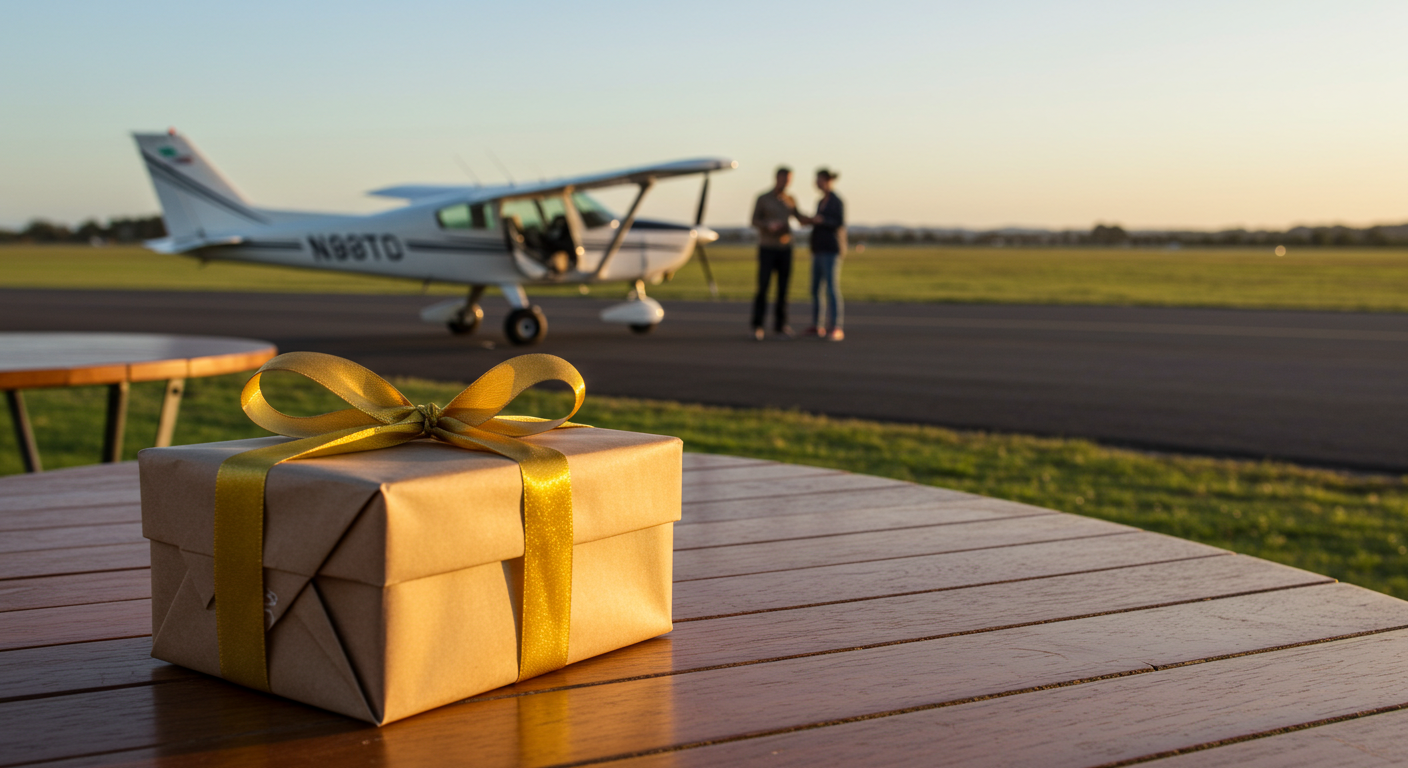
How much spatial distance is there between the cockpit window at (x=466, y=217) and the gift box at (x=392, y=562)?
48.7 ft

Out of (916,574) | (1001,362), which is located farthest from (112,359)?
(1001,362)

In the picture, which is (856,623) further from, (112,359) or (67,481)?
(112,359)

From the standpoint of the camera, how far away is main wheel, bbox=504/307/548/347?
15.0 m

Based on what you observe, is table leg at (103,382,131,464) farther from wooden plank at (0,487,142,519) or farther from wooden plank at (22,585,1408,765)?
wooden plank at (22,585,1408,765)

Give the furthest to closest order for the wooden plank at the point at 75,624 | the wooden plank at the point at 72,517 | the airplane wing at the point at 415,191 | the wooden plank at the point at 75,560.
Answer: the airplane wing at the point at 415,191 → the wooden plank at the point at 72,517 → the wooden plank at the point at 75,560 → the wooden plank at the point at 75,624

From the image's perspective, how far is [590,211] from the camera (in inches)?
642

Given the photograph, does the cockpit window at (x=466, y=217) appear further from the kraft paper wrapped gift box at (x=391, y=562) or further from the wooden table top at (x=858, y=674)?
the kraft paper wrapped gift box at (x=391, y=562)

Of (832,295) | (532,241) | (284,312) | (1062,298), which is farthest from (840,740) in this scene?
(1062,298)

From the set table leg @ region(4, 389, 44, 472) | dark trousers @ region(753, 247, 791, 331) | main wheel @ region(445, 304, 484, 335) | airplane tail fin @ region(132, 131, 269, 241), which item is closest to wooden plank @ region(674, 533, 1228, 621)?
table leg @ region(4, 389, 44, 472)

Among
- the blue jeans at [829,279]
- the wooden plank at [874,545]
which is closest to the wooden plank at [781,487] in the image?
the wooden plank at [874,545]

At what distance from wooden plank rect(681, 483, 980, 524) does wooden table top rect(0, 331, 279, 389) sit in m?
2.09

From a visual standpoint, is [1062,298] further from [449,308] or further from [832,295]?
[449,308]

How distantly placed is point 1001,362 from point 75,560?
11.1 metres

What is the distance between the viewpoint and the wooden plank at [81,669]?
103 cm
